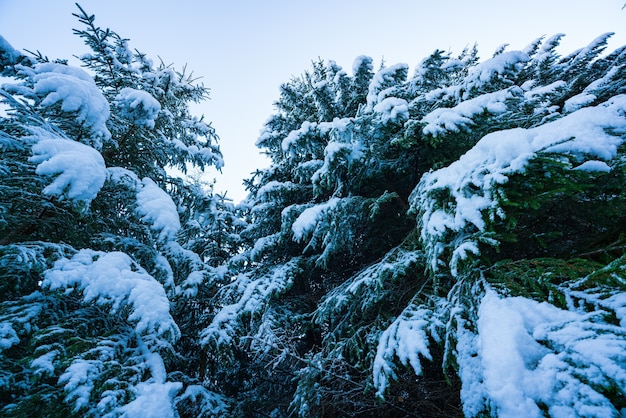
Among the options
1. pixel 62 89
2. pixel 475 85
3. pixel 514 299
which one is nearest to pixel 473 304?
pixel 514 299

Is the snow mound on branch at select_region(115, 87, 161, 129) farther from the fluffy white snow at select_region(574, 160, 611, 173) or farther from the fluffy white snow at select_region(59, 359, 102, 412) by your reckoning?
the fluffy white snow at select_region(574, 160, 611, 173)

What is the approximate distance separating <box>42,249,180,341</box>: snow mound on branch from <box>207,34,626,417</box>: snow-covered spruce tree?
1318 millimetres

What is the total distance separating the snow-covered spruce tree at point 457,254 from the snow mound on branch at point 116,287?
4.33 feet

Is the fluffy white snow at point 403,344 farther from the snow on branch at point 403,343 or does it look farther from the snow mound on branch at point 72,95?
the snow mound on branch at point 72,95

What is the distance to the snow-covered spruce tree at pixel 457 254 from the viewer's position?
4.18ft

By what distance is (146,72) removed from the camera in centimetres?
526

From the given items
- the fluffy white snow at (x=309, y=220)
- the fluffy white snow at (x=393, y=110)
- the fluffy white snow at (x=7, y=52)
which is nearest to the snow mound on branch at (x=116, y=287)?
the fluffy white snow at (x=309, y=220)

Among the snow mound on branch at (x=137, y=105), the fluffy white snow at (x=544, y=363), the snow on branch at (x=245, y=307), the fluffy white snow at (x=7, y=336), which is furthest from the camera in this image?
the snow on branch at (x=245, y=307)

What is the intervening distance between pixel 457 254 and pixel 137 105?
13.1ft

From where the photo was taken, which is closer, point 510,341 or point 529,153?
point 510,341

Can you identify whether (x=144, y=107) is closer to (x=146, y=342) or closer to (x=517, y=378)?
(x=146, y=342)

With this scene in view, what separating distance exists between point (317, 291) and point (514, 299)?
416 centimetres

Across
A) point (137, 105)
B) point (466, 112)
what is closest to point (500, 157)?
point (466, 112)

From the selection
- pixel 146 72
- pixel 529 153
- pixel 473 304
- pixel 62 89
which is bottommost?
pixel 473 304
